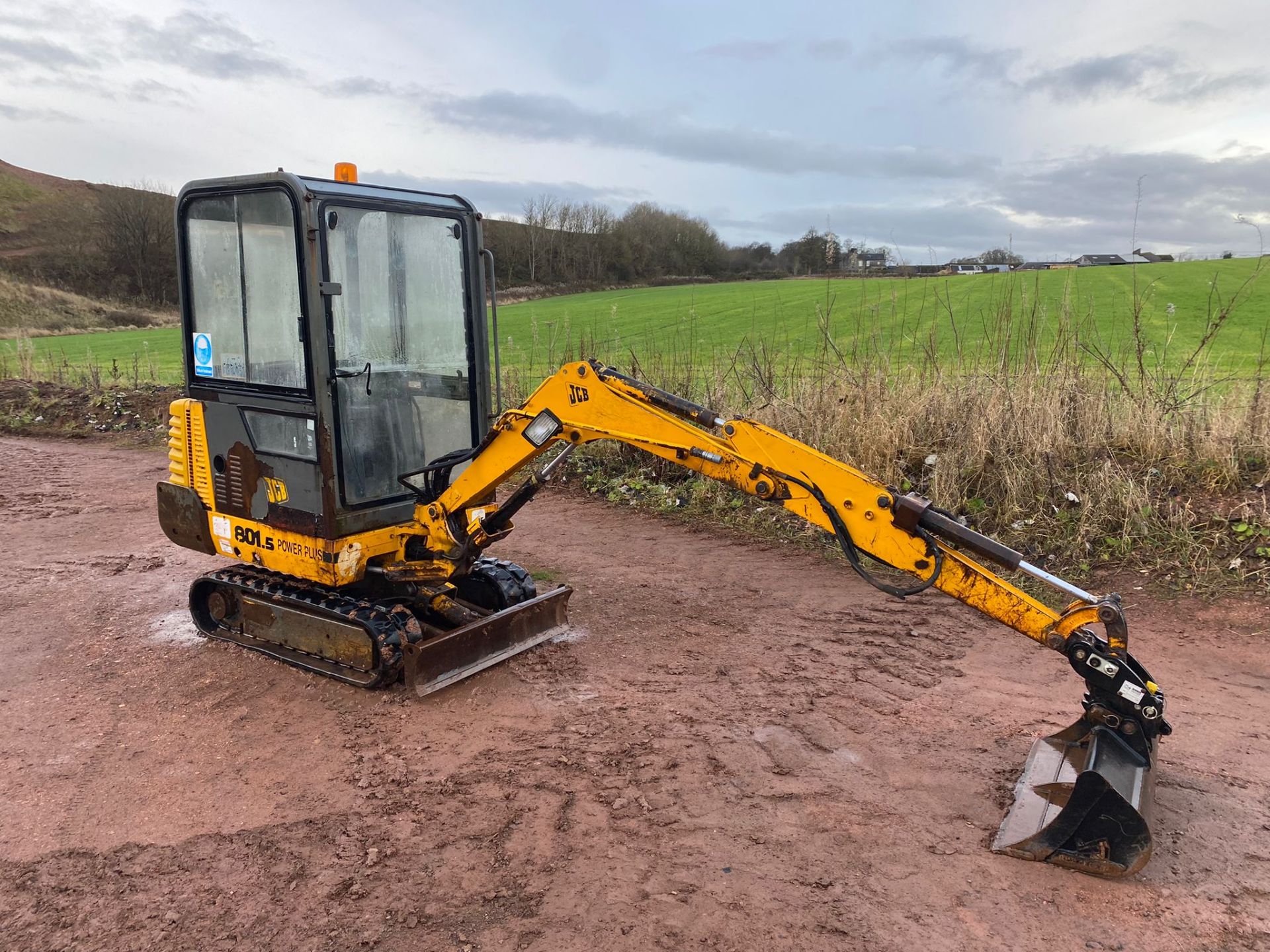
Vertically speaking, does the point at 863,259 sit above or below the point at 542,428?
above

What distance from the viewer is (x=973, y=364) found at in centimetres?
971

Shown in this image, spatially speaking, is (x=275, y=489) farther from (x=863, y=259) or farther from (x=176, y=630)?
(x=863, y=259)

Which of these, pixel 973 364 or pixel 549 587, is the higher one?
pixel 973 364

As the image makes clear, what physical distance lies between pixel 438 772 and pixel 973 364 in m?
7.49

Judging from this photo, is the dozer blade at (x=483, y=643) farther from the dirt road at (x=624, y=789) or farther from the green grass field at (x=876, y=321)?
the green grass field at (x=876, y=321)

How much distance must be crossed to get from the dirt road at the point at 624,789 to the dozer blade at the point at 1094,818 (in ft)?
0.27

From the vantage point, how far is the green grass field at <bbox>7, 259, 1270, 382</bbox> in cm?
1024

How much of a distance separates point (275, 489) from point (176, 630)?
1.84 metres

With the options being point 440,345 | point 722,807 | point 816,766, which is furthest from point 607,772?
point 440,345

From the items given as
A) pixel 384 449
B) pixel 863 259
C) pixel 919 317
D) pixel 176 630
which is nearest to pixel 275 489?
pixel 384 449

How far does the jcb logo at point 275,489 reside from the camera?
5188mm

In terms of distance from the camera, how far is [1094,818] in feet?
11.3

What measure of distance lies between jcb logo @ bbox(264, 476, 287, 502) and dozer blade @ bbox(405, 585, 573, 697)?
115 cm

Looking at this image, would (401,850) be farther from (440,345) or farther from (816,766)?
(440,345)
